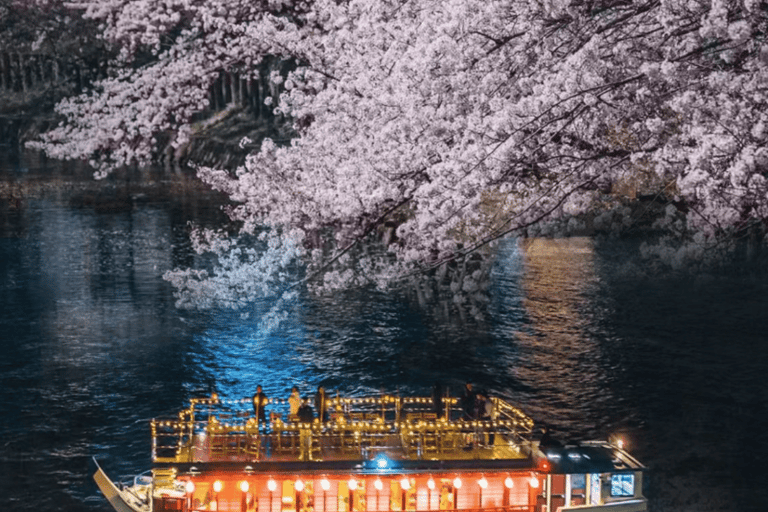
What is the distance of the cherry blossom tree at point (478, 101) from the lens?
566 inches

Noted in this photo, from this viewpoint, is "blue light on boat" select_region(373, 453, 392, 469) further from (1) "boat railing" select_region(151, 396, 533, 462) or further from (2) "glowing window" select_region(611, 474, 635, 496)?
(2) "glowing window" select_region(611, 474, 635, 496)


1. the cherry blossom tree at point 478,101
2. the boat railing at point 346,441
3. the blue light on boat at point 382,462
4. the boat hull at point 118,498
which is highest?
the cherry blossom tree at point 478,101

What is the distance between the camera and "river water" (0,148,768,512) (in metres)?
30.0

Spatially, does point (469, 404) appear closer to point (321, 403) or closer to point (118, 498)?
point (321, 403)

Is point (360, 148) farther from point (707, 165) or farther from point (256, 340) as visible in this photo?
point (256, 340)

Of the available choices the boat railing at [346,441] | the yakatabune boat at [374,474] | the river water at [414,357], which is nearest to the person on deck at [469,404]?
the boat railing at [346,441]

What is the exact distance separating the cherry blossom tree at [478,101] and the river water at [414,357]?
7604mm

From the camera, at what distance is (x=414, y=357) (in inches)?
1639

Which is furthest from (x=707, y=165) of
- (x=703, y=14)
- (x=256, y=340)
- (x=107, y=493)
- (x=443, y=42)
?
(x=256, y=340)

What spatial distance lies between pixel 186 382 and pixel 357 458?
1628 centimetres

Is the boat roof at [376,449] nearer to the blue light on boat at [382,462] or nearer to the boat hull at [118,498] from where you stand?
the blue light on boat at [382,462]

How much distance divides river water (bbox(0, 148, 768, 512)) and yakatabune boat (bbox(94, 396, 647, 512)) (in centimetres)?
367

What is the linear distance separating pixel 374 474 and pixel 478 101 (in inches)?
391

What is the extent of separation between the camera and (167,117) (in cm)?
3528
